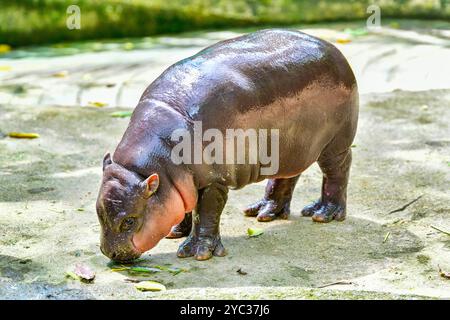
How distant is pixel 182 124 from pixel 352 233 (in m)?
1.52

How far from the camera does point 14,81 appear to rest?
9727 millimetres

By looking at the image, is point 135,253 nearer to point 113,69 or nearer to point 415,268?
point 415,268

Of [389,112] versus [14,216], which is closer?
[14,216]

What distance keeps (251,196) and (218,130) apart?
1595 mm

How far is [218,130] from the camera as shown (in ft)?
17.0

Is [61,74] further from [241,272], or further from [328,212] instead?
[241,272]

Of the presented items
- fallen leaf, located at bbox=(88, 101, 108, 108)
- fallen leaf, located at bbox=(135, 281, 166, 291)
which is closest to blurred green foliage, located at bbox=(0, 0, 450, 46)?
fallen leaf, located at bbox=(88, 101, 108, 108)

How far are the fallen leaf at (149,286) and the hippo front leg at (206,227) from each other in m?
0.56

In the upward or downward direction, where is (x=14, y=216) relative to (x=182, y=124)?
downward

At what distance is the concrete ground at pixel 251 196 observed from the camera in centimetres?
495

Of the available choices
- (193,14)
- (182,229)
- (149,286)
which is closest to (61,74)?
(193,14)

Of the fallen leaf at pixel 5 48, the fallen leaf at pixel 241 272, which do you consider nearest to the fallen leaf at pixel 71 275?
the fallen leaf at pixel 241 272

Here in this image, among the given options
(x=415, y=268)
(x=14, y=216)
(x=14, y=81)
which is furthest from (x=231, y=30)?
(x=415, y=268)

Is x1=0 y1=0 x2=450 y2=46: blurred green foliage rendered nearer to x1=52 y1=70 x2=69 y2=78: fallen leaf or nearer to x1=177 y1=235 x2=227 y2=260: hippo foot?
x1=52 y1=70 x2=69 y2=78: fallen leaf
